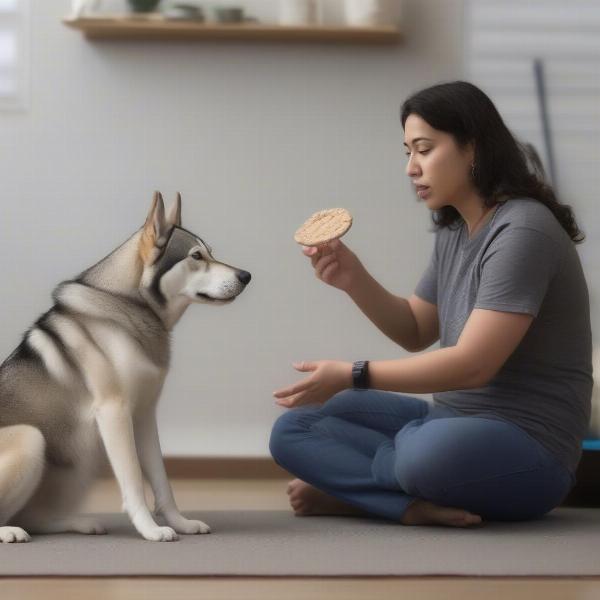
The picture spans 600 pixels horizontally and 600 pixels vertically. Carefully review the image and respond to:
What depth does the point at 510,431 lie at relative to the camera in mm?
2135

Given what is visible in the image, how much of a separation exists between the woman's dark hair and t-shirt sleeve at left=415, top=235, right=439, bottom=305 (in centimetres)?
26

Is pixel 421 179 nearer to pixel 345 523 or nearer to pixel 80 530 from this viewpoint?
pixel 345 523

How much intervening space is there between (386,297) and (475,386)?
419 millimetres

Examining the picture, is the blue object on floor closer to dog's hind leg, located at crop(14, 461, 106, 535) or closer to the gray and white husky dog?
the gray and white husky dog

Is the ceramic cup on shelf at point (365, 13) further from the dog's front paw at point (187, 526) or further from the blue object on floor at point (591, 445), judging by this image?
the dog's front paw at point (187, 526)

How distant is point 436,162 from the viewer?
2189mm

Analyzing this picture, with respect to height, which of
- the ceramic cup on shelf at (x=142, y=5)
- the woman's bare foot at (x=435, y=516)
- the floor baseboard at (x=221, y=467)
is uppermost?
the ceramic cup on shelf at (x=142, y=5)

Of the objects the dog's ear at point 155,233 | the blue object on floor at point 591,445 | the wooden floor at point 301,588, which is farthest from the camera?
the blue object on floor at point 591,445

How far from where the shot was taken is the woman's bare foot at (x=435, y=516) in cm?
220

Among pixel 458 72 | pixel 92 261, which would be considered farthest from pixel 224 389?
pixel 458 72

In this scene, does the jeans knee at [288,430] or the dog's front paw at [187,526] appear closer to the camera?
the dog's front paw at [187,526]

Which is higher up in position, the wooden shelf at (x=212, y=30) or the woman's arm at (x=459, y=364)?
the wooden shelf at (x=212, y=30)

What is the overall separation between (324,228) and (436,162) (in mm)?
262

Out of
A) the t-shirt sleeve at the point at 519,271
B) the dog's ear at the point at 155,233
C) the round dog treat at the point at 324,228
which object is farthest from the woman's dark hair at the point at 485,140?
the dog's ear at the point at 155,233
